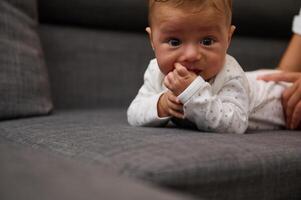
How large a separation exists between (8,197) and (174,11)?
638mm

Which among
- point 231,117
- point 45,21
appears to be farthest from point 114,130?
point 45,21

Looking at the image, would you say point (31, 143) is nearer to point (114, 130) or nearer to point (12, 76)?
point (114, 130)

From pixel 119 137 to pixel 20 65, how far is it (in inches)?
19.2

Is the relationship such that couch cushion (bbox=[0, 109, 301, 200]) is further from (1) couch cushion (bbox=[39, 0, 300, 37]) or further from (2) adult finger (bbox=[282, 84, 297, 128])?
(1) couch cushion (bbox=[39, 0, 300, 37])

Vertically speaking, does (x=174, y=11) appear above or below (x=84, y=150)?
above

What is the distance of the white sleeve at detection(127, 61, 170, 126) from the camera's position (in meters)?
1.19

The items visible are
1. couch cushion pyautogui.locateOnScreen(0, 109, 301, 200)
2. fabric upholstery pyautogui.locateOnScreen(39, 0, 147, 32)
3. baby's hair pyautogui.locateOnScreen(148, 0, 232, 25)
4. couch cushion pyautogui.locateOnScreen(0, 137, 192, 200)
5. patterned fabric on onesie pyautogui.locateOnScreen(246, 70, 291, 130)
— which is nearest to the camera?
couch cushion pyautogui.locateOnScreen(0, 137, 192, 200)

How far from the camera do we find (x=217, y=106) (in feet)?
3.72

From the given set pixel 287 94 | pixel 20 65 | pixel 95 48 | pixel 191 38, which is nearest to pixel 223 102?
pixel 191 38

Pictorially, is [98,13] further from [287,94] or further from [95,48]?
[287,94]

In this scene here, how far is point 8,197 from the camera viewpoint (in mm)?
605

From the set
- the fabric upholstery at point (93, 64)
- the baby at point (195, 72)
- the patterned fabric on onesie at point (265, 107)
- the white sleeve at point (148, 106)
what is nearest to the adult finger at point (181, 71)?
the baby at point (195, 72)

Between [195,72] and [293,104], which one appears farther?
[293,104]

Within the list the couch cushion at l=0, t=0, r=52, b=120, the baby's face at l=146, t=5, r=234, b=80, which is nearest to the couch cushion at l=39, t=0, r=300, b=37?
the couch cushion at l=0, t=0, r=52, b=120
